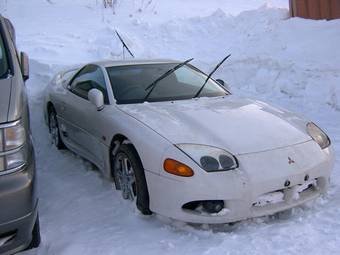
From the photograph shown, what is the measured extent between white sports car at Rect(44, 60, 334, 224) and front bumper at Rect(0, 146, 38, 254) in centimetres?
101

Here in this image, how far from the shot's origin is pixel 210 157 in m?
3.62

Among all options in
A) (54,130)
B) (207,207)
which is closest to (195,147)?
(207,207)

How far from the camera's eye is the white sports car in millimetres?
3557

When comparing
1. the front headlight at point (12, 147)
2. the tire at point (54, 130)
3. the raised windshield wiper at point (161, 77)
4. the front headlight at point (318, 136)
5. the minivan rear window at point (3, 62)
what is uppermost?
the minivan rear window at point (3, 62)

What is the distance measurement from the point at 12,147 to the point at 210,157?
1410mm

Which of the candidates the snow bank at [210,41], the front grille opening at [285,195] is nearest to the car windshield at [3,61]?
the front grille opening at [285,195]

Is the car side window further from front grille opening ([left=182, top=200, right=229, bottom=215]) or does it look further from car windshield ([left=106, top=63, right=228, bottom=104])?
front grille opening ([left=182, top=200, right=229, bottom=215])

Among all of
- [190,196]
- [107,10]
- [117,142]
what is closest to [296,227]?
[190,196]

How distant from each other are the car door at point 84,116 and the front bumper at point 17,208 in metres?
1.58

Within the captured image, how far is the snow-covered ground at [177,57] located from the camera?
354cm

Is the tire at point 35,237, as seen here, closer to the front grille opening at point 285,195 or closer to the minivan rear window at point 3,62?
the minivan rear window at point 3,62

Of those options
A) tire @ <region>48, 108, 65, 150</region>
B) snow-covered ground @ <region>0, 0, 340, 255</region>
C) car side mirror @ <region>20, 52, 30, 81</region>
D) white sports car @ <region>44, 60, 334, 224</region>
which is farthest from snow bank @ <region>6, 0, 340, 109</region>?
car side mirror @ <region>20, 52, 30, 81</region>

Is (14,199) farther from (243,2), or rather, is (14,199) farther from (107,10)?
(243,2)

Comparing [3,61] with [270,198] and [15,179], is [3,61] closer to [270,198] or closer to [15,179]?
[15,179]
